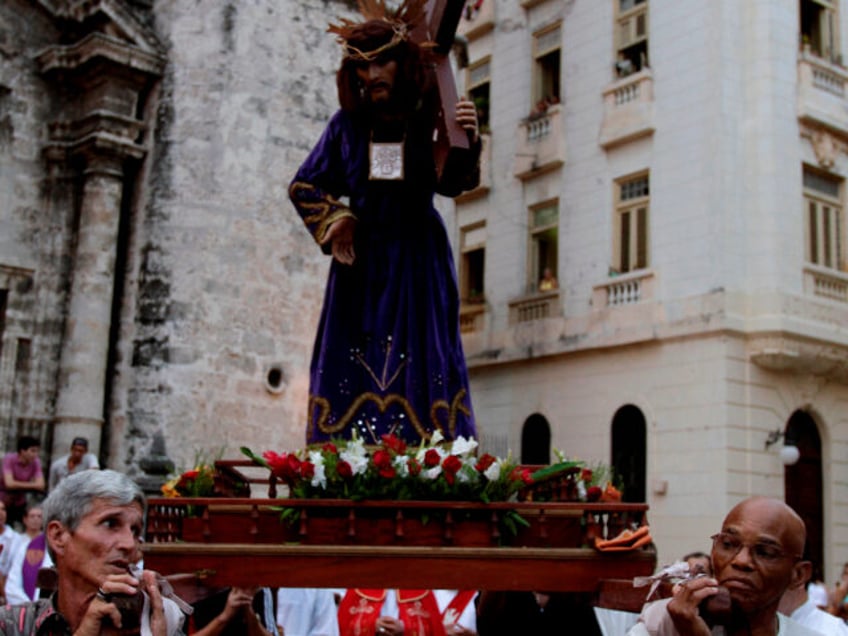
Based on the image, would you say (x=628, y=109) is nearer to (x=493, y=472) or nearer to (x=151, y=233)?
(x=151, y=233)

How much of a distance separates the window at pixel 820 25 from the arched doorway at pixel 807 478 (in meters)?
6.60

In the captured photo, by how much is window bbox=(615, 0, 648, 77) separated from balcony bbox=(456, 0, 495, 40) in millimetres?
3763

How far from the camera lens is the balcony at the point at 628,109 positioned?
62.7 feet

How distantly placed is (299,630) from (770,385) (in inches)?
483

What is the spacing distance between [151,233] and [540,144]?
9.44m

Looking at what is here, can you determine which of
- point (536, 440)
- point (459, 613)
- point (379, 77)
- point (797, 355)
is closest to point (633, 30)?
point (797, 355)

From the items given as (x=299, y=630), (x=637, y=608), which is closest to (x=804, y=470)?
(x=299, y=630)

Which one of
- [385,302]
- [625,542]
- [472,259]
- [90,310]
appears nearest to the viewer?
[625,542]

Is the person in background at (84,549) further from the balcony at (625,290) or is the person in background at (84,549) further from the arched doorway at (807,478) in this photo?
the arched doorway at (807,478)

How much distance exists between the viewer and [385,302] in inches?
228

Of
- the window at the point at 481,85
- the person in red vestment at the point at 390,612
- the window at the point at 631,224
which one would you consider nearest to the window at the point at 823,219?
the window at the point at 631,224

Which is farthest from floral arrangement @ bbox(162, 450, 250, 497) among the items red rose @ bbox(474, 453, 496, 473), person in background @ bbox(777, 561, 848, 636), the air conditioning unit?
the air conditioning unit

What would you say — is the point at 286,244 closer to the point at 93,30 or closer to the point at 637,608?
the point at 93,30

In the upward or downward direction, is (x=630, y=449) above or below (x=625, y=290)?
below
